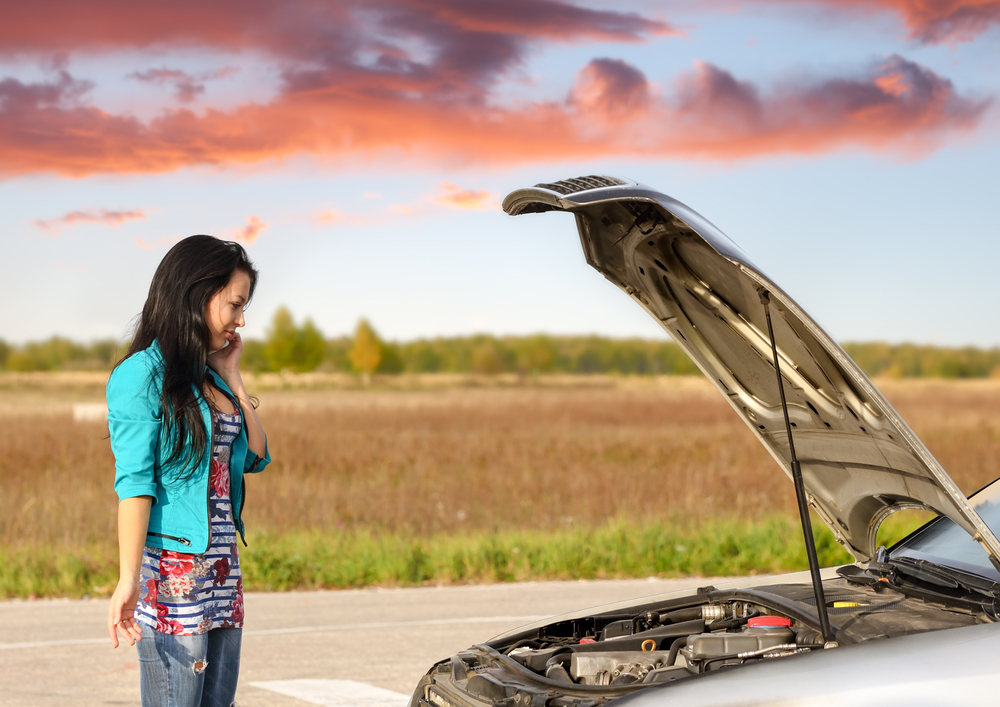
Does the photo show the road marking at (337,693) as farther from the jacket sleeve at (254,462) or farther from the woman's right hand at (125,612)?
the woman's right hand at (125,612)

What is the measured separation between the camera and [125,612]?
2.77 m

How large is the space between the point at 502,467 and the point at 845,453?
16.5m

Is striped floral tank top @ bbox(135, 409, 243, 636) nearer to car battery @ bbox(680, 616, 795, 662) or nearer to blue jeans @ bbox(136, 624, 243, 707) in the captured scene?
blue jeans @ bbox(136, 624, 243, 707)

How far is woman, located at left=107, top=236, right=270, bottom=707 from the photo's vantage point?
283cm

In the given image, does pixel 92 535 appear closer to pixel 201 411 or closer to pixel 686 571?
pixel 686 571

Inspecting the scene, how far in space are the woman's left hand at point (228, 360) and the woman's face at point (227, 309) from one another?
6 centimetres

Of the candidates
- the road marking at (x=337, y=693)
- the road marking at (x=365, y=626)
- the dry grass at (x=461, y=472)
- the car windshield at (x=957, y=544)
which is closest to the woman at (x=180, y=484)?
the dry grass at (x=461, y=472)

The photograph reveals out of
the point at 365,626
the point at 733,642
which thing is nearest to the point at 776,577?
the point at 733,642

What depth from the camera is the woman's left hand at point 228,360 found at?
3168mm

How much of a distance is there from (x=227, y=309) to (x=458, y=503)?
11.6m

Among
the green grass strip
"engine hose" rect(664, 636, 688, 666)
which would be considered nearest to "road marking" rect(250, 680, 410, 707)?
"engine hose" rect(664, 636, 688, 666)

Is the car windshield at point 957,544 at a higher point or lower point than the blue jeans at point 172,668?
higher

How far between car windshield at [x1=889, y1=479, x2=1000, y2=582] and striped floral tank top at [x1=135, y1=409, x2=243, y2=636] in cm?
229

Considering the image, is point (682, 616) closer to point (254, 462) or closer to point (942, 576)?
point (942, 576)
